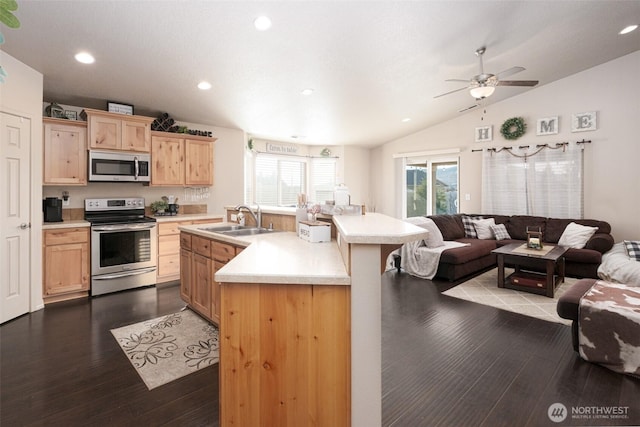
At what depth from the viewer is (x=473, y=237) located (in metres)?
5.73

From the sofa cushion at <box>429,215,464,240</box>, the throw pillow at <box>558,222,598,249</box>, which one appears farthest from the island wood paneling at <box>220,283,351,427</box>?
A: the throw pillow at <box>558,222,598,249</box>

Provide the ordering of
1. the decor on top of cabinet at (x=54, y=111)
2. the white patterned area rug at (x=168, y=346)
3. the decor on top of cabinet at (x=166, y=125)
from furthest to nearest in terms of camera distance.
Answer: the decor on top of cabinet at (x=166, y=125)
the decor on top of cabinet at (x=54, y=111)
the white patterned area rug at (x=168, y=346)

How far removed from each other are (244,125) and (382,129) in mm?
2894

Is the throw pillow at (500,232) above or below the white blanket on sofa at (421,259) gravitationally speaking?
above

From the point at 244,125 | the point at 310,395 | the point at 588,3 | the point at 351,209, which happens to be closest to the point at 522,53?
the point at 588,3

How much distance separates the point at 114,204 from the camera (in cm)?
439

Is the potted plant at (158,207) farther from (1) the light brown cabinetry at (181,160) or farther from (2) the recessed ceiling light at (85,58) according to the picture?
(2) the recessed ceiling light at (85,58)

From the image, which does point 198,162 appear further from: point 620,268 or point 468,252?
point 620,268

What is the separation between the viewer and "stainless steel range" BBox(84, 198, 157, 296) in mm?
3844

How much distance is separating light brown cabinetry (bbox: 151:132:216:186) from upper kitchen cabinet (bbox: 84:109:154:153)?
0.17m

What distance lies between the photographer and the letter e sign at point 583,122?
199 inches

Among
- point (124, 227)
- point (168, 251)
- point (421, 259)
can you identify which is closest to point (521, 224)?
point (421, 259)

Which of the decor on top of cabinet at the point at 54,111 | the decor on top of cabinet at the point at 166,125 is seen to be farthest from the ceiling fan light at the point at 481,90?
the decor on top of cabinet at the point at 54,111

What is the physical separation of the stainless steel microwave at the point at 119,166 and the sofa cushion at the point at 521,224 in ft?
20.2
